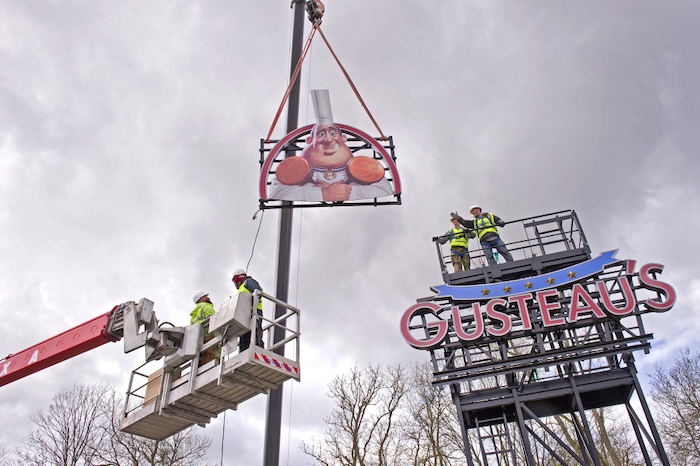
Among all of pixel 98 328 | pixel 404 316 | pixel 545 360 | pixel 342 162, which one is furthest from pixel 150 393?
pixel 545 360

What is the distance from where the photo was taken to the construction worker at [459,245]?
17.4 meters

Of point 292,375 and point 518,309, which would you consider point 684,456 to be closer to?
point 518,309

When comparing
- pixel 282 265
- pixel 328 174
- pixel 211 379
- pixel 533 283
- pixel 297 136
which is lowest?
pixel 211 379

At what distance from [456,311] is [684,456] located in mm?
22008

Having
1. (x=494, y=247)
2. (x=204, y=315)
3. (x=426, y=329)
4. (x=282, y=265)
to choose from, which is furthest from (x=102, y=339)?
(x=494, y=247)

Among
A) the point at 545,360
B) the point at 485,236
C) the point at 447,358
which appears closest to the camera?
the point at 545,360

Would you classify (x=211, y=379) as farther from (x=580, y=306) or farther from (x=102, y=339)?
(x=580, y=306)

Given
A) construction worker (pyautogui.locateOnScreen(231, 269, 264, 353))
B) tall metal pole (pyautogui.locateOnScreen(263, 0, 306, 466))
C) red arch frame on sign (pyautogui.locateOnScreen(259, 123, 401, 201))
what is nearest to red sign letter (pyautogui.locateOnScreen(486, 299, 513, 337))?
red arch frame on sign (pyautogui.locateOnScreen(259, 123, 401, 201))

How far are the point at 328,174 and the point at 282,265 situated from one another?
11.4ft

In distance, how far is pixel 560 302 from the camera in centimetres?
1472

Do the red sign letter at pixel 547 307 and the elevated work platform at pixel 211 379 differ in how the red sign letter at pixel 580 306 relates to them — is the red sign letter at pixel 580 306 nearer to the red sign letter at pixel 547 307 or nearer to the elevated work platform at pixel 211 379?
the red sign letter at pixel 547 307

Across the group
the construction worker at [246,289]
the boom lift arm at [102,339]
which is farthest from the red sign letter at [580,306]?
the boom lift arm at [102,339]

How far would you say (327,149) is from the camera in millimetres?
16141

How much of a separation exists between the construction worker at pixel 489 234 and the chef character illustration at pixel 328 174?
11.7 feet
